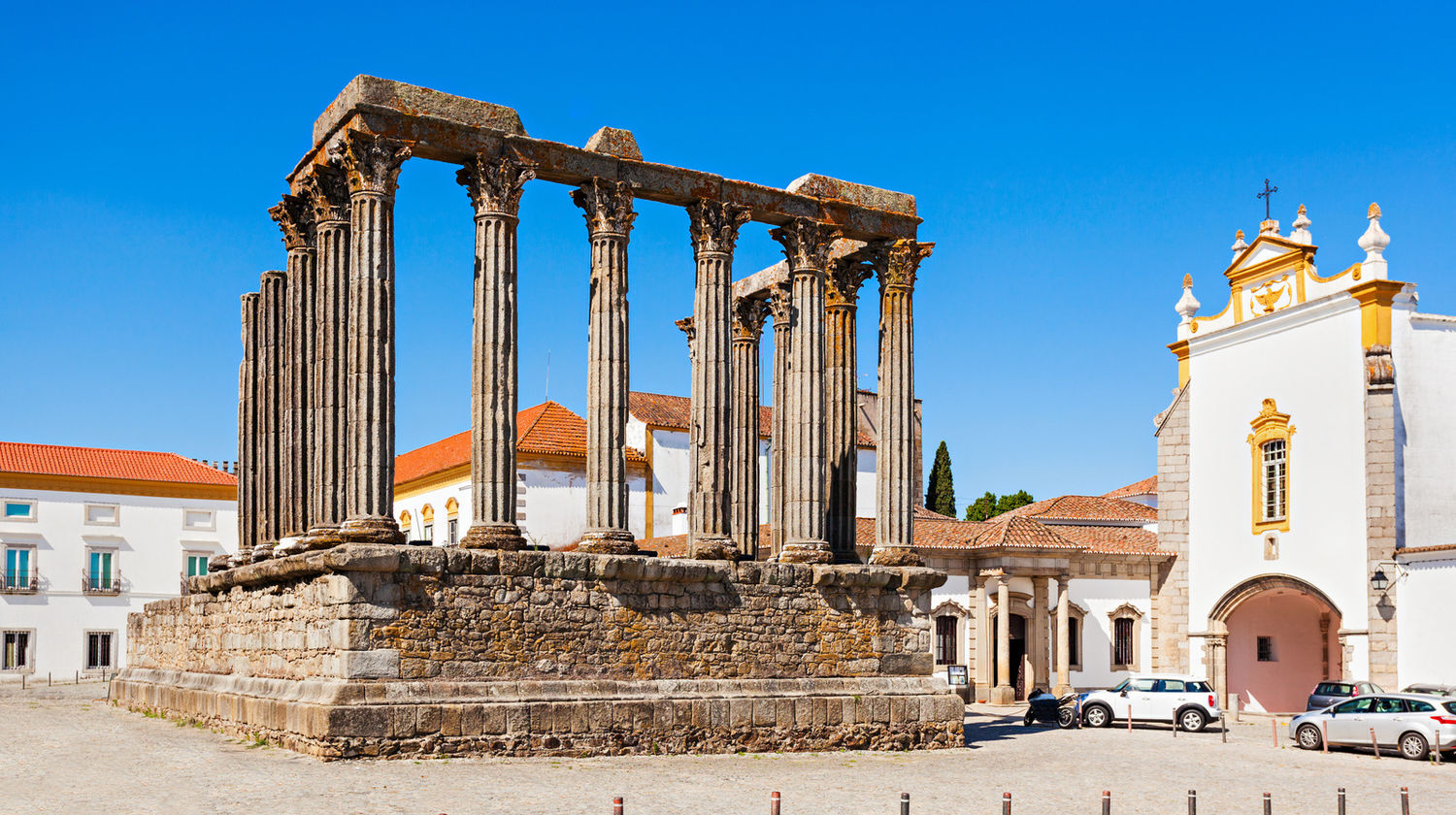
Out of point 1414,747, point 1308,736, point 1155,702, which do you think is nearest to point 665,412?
point 1155,702

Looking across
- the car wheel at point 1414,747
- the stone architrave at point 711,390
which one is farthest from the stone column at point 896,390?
the car wheel at point 1414,747

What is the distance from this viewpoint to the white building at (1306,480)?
2970 cm

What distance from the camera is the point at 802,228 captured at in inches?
891

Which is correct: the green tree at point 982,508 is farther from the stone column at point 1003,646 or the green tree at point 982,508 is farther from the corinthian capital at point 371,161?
the corinthian capital at point 371,161

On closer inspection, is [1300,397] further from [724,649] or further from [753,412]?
[724,649]

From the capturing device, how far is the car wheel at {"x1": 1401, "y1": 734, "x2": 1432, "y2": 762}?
2247cm

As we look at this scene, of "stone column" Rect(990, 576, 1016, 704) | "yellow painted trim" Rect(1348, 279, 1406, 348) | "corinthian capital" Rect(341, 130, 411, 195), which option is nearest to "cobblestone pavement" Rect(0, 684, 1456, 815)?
"corinthian capital" Rect(341, 130, 411, 195)

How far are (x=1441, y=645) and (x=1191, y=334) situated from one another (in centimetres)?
1068

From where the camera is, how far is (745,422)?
2519cm

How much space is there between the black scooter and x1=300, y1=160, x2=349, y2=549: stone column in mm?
15242

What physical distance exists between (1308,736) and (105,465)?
4030 cm

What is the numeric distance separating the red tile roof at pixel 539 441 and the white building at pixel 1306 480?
1676cm

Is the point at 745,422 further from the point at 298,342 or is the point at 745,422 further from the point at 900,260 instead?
the point at 298,342

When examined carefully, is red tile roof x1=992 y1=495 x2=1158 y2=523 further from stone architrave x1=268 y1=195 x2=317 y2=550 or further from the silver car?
stone architrave x1=268 y1=195 x2=317 y2=550
